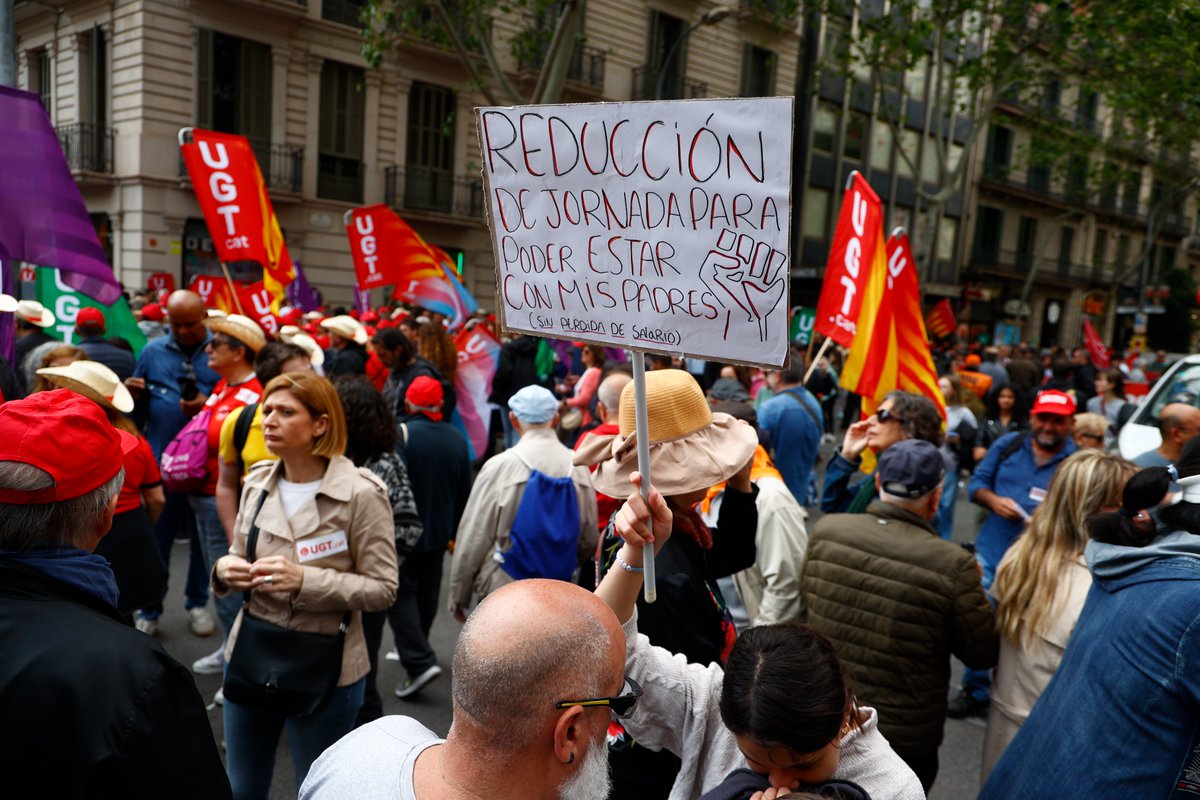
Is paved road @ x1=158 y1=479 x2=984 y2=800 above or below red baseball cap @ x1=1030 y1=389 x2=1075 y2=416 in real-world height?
below

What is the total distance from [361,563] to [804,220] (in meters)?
27.4

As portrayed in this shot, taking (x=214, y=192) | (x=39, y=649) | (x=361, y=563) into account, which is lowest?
(x=361, y=563)

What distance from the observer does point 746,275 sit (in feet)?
5.35

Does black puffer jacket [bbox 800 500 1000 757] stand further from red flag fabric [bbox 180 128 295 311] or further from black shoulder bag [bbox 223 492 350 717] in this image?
red flag fabric [bbox 180 128 295 311]

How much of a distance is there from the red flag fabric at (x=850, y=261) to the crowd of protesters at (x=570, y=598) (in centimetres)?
78

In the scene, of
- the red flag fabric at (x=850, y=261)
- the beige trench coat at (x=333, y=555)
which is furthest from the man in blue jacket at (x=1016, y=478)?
the beige trench coat at (x=333, y=555)

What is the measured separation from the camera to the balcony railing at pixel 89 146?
Result: 57.6ft

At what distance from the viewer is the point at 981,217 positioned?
34.2m

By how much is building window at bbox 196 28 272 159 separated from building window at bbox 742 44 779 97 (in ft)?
45.9

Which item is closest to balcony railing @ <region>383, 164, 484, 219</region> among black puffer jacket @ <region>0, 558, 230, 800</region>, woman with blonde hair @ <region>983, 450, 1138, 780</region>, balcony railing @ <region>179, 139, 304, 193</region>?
balcony railing @ <region>179, 139, 304, 193</region>

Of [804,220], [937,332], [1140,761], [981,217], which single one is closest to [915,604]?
[1140,761]

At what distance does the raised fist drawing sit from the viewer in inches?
62.5

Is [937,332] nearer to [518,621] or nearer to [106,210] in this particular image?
[518,621]

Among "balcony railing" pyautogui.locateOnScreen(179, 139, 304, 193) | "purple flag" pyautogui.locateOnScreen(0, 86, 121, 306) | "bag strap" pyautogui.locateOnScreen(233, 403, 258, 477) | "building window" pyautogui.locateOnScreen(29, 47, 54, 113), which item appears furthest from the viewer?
"building window" pyautogui.locateOnScreen(29, 47, 54, 113)
